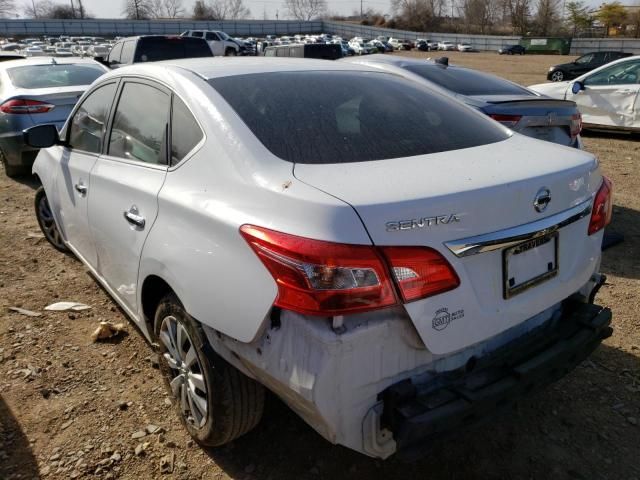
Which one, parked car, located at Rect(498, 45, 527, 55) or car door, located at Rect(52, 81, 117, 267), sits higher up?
parked car, located at Rect(498, 45, 527, 55)

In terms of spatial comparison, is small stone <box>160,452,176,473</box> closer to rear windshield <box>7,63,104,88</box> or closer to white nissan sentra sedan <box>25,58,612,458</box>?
white nissan sentra sedan <box>25,58,612,458</box>

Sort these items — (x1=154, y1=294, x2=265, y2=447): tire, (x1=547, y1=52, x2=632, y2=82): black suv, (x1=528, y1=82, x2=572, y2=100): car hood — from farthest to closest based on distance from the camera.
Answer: (x1=547, y1=52, x2=632, y2=82): black suv
(x1=528, y1=82, x2=572, y2=100): car hood
(x1=154, y1=294, x2=265, y2=447): tire

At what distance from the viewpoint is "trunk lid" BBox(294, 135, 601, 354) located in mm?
1735

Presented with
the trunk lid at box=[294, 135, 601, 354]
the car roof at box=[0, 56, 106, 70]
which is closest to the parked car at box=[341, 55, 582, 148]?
the trunk lid at box=[294, 135, 601, 354]

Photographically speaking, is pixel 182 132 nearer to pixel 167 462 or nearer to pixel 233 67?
pixel 233 67

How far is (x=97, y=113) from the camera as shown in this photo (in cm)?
333

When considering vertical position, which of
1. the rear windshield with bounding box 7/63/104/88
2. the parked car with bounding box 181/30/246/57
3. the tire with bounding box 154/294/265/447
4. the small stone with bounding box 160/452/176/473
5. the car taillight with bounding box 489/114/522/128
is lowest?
the small stone with bounding box 160/452/176/473

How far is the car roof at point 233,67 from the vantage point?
2648mm

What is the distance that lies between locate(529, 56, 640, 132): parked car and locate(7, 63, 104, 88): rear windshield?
7.76 m

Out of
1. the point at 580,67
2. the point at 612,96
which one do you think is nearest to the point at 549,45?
the point at 580,67

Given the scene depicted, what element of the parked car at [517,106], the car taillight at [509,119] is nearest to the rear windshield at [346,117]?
the parked car at [517,106]

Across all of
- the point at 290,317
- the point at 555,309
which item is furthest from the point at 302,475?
the point at 555,309

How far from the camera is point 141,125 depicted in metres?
2.77

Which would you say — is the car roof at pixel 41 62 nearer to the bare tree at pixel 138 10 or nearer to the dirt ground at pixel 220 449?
the dirt ground at pixel 220 449
